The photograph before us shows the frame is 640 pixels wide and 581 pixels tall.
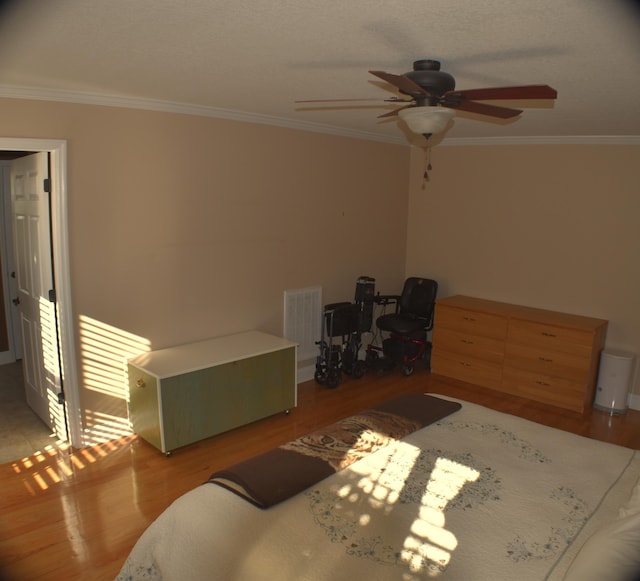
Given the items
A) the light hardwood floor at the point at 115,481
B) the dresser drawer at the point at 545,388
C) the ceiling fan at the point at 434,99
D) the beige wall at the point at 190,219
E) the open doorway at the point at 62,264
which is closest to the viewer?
the ceiling fan at the point at 434,99

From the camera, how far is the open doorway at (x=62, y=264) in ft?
11.0

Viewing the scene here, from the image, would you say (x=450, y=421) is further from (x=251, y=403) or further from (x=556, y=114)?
(x=556, y=114)

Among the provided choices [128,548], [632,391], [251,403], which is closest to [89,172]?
[251,403]

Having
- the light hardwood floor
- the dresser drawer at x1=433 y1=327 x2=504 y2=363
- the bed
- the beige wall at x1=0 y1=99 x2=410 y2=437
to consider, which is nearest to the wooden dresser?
the dresser drawer at x1=433 y1=327 x2=504 y2=363

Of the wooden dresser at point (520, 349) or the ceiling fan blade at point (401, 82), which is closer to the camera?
the ceiling fan blade at point (401, 82)

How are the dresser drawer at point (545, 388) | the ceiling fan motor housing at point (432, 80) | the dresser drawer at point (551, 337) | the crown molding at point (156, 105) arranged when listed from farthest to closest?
the dresser drawer at point (545, 388) < the dresser drawer at point (551, 337) < the crown molding at point (156, 105) < the ceiling fan motor housing at point (432, 80)

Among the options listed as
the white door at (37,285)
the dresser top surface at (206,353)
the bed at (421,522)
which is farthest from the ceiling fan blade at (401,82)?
the white door at (37,285)

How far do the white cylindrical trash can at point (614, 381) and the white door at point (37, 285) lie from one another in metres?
4.62

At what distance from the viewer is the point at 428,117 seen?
Answer: 2.17m

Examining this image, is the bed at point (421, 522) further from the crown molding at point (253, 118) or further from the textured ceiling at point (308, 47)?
the crown molding at point (253, 118)

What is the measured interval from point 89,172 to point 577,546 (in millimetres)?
3585

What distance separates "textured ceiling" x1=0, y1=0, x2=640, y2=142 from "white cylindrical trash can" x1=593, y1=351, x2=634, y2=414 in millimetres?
2189

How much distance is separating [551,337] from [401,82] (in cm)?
350

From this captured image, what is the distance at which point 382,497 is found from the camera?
225 centimetres
